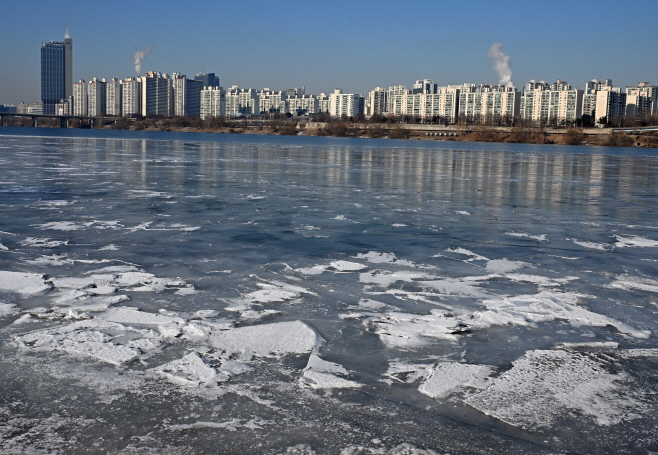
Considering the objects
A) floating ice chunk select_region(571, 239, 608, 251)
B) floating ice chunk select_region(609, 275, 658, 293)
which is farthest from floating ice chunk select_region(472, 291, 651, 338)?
floating ice chunk select_region(571, 239, 608, 251)

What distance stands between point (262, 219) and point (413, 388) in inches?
227

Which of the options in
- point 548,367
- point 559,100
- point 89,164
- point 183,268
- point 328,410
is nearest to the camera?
point 328,410

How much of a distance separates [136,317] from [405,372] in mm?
1906

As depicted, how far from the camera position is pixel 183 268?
18.5ft

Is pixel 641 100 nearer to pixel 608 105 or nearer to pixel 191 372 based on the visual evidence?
pixel 608 105

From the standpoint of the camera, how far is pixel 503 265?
20.0 feet

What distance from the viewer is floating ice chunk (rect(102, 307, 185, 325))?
13.4 feet

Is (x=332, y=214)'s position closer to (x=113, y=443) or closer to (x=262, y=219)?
(x=262, y=219)

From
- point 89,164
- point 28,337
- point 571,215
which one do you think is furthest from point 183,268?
point 89,164

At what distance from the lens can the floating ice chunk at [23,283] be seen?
4.79 meters

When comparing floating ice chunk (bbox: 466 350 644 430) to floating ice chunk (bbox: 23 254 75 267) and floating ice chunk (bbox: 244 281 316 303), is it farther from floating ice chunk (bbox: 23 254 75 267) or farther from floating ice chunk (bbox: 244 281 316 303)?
floating ice chunk (bbox: 23 254 75 267)

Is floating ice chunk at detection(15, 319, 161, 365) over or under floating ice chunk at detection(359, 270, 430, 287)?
under

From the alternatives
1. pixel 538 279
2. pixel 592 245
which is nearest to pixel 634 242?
pixel 592 245

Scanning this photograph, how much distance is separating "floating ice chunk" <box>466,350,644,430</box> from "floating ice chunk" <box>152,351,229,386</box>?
4.25ft
